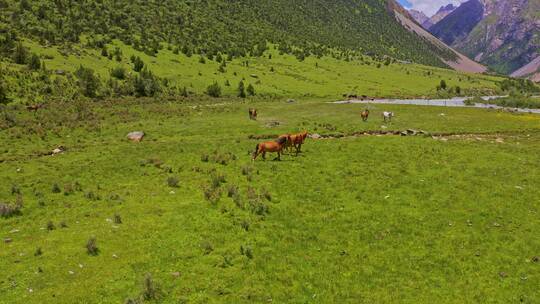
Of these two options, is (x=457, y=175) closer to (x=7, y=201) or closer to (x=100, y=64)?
(x=7, y=201)

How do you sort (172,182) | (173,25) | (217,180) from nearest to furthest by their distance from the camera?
(172,182) < (217,180) < (173,25)

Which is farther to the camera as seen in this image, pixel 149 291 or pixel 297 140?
pixel 297 140

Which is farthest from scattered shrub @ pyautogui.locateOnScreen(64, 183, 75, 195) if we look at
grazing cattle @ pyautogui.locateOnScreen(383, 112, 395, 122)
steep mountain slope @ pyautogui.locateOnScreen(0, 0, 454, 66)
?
steep mountain slope @ pyautogui.locateOnScreen(0, 0, 454, 66)

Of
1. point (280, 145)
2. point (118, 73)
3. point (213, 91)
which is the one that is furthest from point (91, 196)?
point (213, 91)

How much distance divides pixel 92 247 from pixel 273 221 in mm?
8550

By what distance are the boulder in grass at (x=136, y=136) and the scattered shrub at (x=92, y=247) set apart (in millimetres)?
23409

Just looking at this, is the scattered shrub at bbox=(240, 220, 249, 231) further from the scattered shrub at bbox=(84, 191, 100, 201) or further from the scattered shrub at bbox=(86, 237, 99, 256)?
the scattered shrub at bbox=(84, 191, 100, 201)

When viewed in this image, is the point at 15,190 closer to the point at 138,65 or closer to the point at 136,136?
the point at 136,136

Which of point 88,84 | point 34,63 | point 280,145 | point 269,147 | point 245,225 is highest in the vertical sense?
point 34,63

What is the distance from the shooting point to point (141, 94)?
67.2m

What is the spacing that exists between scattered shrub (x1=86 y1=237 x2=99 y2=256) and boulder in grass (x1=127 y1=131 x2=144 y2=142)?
2341 cm

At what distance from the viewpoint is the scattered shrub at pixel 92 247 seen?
17.6 m

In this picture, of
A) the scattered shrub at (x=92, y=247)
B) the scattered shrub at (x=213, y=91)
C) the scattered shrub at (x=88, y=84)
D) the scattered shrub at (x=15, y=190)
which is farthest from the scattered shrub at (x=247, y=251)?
the scattered shrub at (x=213, y=91)

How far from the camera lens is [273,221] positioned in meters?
21.5
